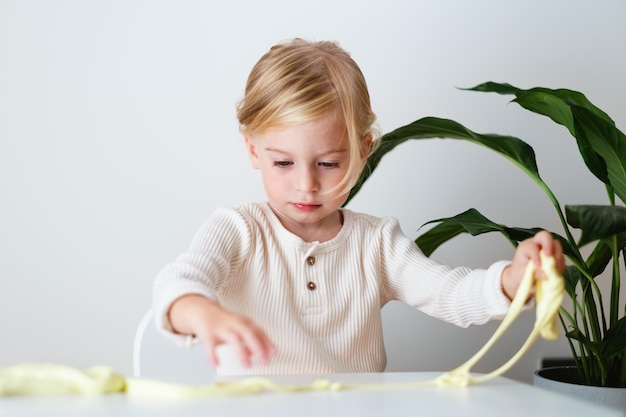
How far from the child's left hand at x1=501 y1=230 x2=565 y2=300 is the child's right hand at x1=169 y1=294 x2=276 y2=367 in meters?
0.28

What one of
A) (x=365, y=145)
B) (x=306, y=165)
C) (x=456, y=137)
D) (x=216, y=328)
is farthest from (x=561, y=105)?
(x=216, y=328)

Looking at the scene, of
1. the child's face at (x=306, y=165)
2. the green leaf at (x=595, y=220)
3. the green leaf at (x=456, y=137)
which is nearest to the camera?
the green leaf at (x=595, y=220)

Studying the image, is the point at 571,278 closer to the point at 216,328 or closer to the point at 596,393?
the point at 596,393

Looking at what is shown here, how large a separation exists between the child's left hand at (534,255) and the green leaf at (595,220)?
83mm

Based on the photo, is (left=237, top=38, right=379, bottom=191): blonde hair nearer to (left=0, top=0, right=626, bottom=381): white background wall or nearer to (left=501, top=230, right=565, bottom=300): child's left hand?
(left=501, top=230, right=565, bottom=300): child's left hand

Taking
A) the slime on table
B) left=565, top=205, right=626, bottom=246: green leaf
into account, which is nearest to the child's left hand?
left=565, top=205, right=626, bottom=246: green leaf

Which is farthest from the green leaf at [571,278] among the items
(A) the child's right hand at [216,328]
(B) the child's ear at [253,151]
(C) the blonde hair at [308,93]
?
(A) the child's right hand at [216,328]

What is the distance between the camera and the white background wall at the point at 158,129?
1.47 meters

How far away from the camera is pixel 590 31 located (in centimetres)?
168

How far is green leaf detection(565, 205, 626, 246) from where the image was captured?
0.90 m

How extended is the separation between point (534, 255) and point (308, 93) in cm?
41

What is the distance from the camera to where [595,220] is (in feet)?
2.98

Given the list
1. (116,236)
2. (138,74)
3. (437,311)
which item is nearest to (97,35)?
(138,74)

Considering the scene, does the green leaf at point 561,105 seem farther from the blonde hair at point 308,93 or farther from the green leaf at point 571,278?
the blonde hair at point 308,93
